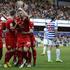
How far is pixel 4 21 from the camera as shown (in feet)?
49.3

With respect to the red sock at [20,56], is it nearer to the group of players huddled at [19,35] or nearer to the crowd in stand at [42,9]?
the group of players huddled at [19,35]

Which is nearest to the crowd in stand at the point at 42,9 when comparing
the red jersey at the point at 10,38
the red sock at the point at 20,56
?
the red jersey at the point at 10,38

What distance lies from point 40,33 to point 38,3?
1451 cm

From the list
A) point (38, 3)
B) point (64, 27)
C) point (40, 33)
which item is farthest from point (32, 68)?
point (38, 3)

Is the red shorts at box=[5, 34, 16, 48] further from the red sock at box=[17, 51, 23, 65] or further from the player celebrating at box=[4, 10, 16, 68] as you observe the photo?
the red sock at box=[17, 51, 23, 65]

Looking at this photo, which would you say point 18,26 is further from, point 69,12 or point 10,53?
point 69,12

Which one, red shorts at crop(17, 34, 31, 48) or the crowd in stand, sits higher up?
the crowd in stand

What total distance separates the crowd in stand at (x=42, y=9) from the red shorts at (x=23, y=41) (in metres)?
31.7

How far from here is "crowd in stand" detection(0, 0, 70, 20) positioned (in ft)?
155

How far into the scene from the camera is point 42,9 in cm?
5056

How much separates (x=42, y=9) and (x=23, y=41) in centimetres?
3623

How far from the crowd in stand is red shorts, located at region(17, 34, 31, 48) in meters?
31.7

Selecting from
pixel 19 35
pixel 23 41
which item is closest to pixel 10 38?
pixel 19 35

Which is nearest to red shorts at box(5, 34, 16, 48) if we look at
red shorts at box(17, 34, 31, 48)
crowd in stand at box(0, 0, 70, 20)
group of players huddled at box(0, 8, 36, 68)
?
group of players huddled at box(0, 8, 36, 68)
